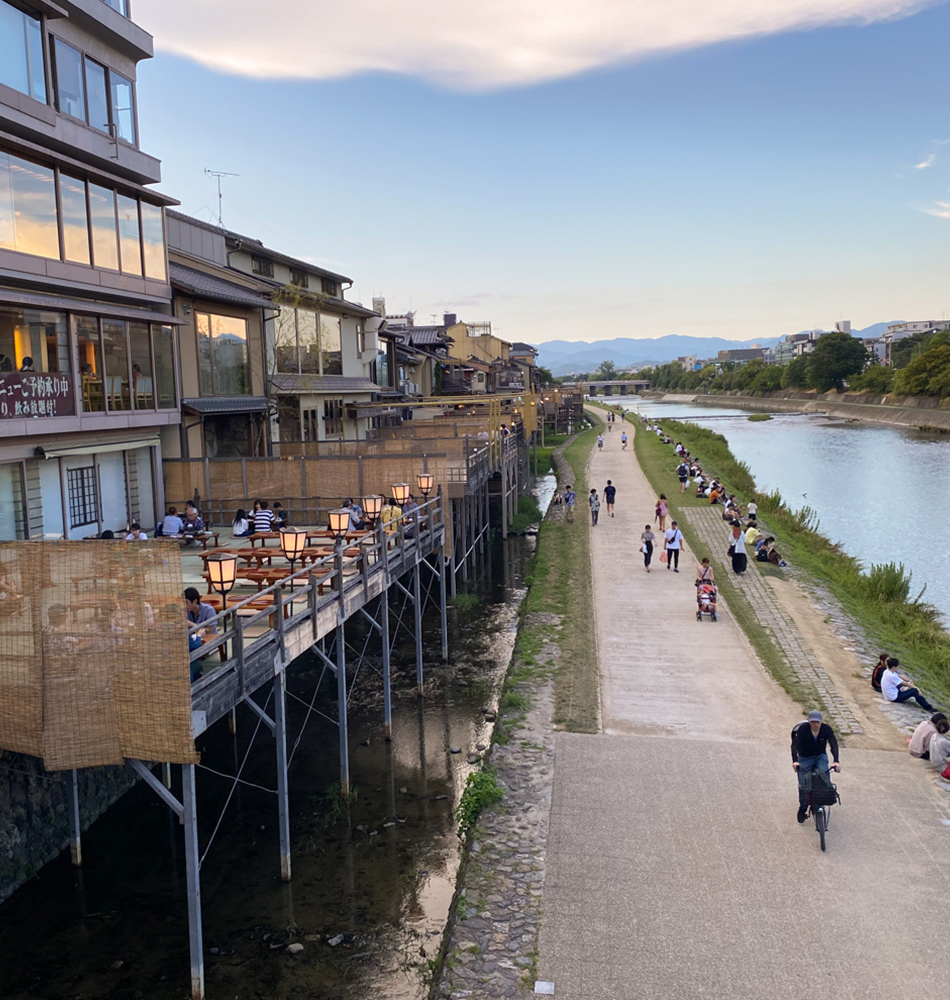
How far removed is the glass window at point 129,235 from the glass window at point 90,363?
1862 mm

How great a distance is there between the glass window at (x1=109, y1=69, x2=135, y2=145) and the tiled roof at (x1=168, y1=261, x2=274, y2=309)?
11.6ft

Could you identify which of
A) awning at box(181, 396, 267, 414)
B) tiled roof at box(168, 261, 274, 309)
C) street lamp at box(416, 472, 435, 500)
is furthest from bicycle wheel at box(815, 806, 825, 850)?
tiled roof at box(168, 261, 274, 309)

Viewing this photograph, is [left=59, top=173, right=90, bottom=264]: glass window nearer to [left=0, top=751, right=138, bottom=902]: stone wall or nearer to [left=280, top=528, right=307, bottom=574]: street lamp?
[left=280, top=528, right=307, bottom=574]: street lamp

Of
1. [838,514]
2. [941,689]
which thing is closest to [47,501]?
[941,689]

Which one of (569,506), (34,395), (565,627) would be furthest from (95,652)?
(569,506)

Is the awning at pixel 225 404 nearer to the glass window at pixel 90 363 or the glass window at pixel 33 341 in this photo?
the glass window at pixel 90 363

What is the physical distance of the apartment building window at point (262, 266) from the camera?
32.2 metres

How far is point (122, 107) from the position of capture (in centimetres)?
1959

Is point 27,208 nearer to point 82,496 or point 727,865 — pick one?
point 82,496

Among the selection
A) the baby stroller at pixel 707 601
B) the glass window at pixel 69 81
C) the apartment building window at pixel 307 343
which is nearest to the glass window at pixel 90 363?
the glass window at pixel 69 81

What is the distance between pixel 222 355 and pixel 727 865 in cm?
2152

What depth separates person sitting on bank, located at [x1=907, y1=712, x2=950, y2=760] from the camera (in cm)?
1270

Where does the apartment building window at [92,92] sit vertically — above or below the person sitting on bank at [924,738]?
Answer: above

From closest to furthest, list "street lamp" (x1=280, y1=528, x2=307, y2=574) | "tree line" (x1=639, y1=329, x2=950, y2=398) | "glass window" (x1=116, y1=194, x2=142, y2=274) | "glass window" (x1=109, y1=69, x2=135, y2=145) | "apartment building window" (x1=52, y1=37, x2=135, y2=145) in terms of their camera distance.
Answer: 1. "street lamp" (x1=280, y1=528, x2=307, y2=574)
2. "apartment building window" (x1=52, y1=37, x2=135, y2=145)
3. "glass window" (x1=116, y1=194, x2=142, y2=274)
4. "glass window" (x1=109, y1=69, x2=135, y2=145)
5. "tree line" (x1=639, y1=329, x2=950, y2=398)
